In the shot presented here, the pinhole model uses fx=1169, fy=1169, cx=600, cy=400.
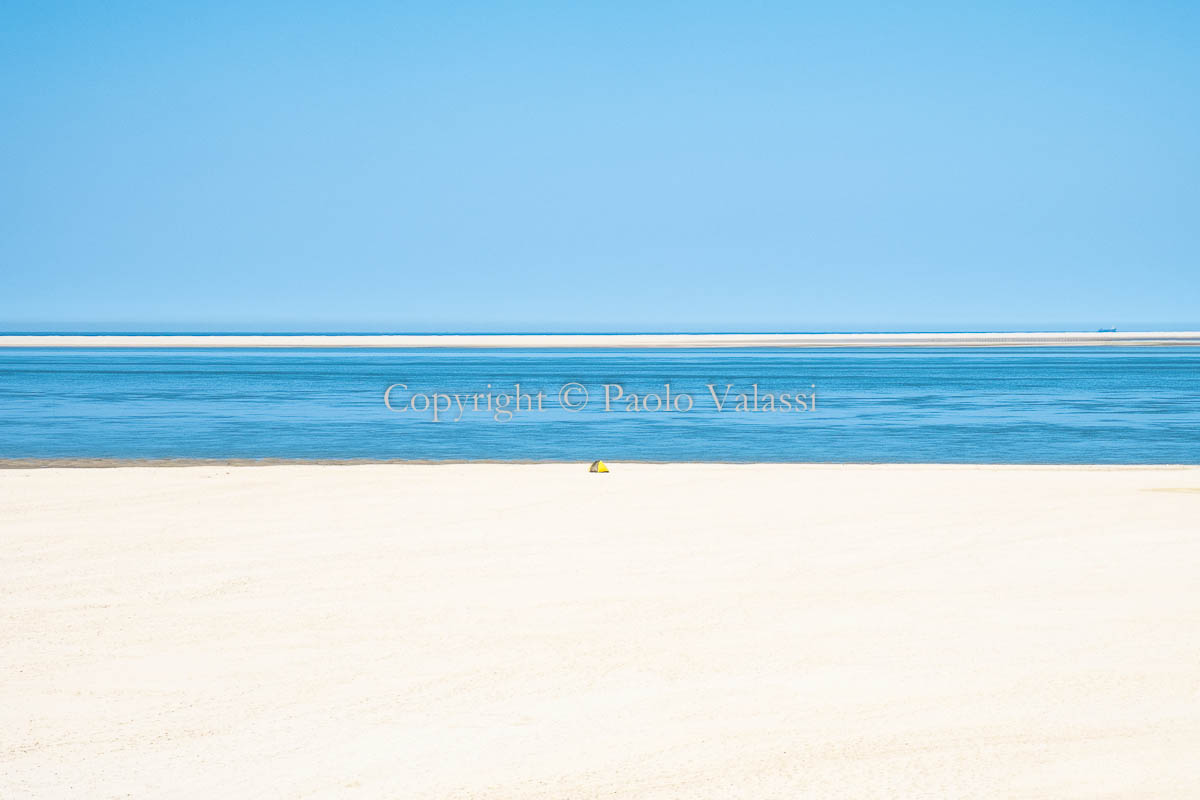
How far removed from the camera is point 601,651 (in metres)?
5.75

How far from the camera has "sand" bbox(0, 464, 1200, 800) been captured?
4.28 meters

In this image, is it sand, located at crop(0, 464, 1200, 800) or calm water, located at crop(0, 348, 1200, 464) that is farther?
calm water, located at crop(0, 348, 1200, 464)

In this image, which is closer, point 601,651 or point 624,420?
point 601,651

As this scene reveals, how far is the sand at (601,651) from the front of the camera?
4.28 m

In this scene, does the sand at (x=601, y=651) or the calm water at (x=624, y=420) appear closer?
the sand at (x=601, y=651)

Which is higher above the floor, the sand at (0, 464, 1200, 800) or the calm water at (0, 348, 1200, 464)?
the calm water at (0, 348, 1200, 464)

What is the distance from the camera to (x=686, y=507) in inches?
419

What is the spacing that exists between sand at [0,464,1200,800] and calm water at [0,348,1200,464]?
7580 mm

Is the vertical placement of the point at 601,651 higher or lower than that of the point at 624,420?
lower

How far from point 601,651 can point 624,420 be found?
18478 millimetres

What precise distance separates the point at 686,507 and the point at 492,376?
1401 inches

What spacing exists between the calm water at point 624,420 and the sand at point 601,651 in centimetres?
758

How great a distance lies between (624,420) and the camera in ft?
79.4

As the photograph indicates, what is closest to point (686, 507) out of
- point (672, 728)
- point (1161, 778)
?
point (672, 728)
